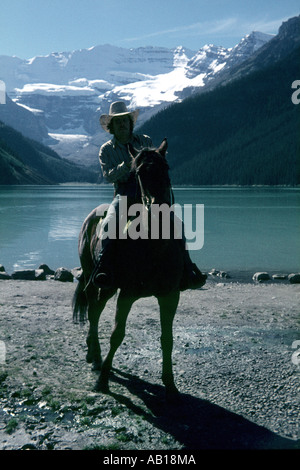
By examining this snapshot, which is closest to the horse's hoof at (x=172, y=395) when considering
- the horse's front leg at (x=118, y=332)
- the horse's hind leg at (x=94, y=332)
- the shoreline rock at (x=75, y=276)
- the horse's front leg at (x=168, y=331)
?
the horse's front leg at (x=168, y=331)

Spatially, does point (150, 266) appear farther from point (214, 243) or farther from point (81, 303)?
point (214, 243)

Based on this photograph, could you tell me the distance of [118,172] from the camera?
20.8 feet

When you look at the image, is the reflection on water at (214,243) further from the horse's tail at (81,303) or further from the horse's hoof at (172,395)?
the horse's hoof at (172,395)

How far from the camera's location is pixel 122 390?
639 centimetres

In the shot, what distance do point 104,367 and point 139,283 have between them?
141 centimetres

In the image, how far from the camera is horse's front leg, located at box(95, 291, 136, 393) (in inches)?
230

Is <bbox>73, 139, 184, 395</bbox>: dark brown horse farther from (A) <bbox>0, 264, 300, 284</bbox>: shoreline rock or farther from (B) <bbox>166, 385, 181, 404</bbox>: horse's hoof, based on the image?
(A) <bbox>0, 264, 300, 284</bbox>: shoreline rock

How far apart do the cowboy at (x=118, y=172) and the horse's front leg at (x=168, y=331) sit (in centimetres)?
38

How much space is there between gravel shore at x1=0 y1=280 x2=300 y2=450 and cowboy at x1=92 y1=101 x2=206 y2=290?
1581 millimetres

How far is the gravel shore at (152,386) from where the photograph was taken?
5.13 meters

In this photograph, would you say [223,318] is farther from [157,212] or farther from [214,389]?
[157,212]

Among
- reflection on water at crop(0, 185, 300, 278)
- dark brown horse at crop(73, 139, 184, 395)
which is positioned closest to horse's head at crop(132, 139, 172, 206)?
dark brown horse at crop(73, 139, 184, 395)

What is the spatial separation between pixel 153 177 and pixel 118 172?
4.49 feet
